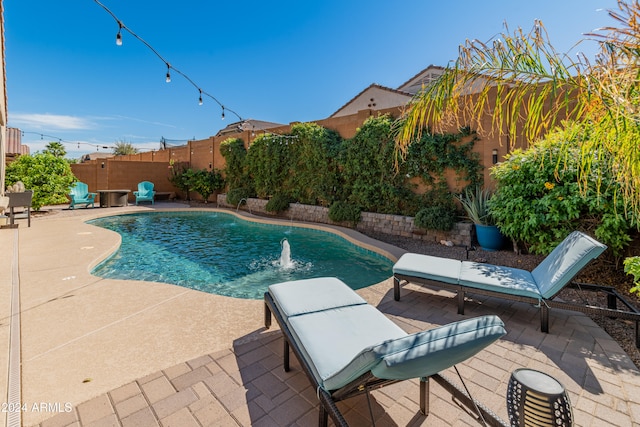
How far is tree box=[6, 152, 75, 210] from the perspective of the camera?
11016mm

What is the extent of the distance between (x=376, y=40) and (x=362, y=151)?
3915 millimetres

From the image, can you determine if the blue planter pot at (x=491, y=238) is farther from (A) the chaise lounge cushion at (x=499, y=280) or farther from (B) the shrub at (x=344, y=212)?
(B) the shrub at (x=344, y=212)

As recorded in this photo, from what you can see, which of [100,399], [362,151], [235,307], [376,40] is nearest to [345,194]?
[362,151]

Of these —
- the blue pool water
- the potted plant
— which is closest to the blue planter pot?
the potted plant

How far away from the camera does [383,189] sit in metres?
8.86

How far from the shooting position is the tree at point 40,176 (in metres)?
11.0

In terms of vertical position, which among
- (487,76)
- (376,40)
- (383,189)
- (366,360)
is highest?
(376,40)

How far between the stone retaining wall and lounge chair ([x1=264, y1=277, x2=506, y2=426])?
Answer: 5.24 metres

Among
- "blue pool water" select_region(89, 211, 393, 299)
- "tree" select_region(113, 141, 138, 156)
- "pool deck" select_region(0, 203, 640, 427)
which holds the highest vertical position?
"tree" select_region(113, 141, 138, 156)

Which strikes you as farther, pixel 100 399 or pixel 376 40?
pixel 376 40

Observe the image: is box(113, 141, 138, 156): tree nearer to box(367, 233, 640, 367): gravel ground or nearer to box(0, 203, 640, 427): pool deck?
box(0, 203, 640, 427): pool deck

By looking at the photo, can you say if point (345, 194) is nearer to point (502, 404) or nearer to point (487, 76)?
point (487, 76)

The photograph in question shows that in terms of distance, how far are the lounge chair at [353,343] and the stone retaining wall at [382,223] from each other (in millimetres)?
5237

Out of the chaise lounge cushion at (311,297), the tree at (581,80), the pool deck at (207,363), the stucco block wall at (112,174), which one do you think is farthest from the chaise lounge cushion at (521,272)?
the stucco block wall at (112,174)
